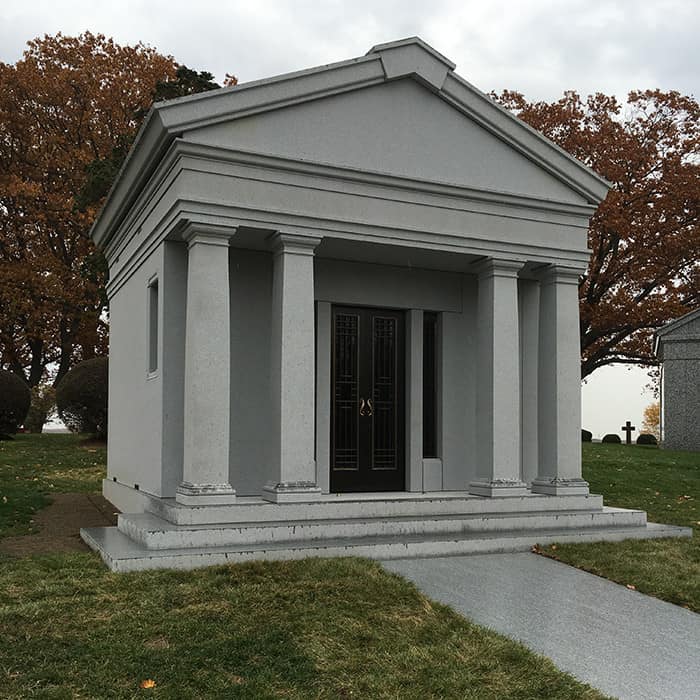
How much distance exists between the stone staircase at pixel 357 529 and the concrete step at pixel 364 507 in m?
0.01

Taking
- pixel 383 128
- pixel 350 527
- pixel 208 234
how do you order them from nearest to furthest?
pixel 350 527, pixel 208 234, pixel 383 128

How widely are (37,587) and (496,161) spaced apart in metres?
7.10

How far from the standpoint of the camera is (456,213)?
1002 centimetres

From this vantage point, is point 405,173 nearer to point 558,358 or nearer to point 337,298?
point 337,298

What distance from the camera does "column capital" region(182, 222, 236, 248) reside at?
8.61 meters

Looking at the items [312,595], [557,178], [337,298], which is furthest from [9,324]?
[312,595]

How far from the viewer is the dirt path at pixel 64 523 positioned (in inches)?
340

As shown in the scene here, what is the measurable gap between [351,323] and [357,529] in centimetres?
315

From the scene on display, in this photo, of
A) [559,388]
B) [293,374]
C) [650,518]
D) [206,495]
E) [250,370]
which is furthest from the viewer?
[650,518]

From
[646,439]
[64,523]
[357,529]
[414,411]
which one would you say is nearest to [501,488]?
[414,411]

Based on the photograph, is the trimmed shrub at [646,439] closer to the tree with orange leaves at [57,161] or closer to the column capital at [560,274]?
the tree with orange leaves at [57,161]

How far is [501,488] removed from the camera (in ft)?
32.5

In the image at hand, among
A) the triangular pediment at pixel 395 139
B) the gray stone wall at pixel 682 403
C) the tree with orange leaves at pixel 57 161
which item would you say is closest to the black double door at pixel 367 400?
the triangular pediment at pixel 395 139

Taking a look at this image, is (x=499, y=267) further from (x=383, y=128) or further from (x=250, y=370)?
(x=250, y=370)
